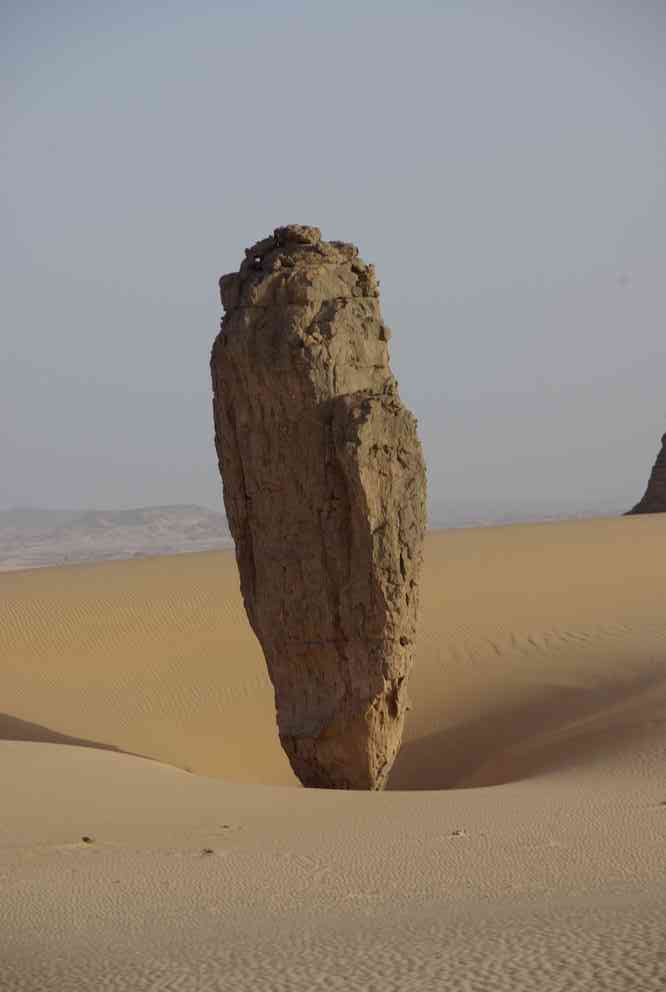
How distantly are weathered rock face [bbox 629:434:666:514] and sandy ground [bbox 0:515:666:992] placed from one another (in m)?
12.1

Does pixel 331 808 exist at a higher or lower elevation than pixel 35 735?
higher

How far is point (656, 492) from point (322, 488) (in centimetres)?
2409

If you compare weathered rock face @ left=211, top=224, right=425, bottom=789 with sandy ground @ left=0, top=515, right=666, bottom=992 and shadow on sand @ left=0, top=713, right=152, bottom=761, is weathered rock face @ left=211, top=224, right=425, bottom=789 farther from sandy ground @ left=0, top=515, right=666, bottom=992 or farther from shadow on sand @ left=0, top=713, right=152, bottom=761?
shadow on sand @ left=0, top=713, right=152, bottom=761

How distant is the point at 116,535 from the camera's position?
376 ft

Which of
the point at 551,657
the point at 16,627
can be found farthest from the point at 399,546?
the point at 16,627

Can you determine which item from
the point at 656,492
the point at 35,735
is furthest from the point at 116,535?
the point at 35,735

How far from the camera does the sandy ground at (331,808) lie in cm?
422

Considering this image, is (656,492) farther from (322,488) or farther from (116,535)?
(116,535)

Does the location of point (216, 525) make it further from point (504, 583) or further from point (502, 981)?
point (502, 981)

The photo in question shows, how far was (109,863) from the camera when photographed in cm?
637

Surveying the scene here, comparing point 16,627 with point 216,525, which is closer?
point 16,627

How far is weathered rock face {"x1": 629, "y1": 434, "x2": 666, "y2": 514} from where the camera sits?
1260 inches

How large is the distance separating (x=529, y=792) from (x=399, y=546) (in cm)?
231

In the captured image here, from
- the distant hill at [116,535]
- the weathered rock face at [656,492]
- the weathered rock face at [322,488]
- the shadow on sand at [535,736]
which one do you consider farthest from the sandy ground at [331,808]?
the distant hill at [116,535]
